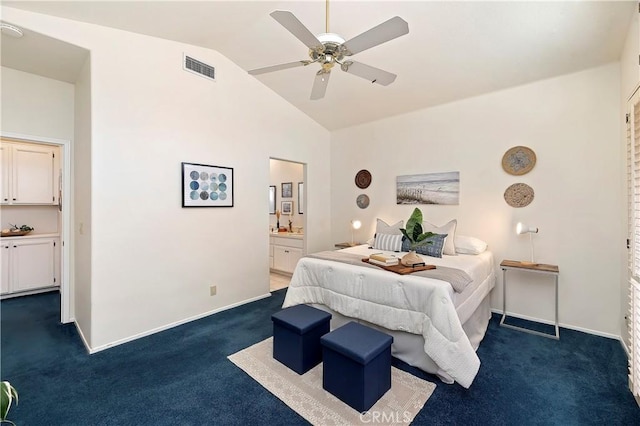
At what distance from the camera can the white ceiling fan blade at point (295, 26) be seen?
1.71 meters

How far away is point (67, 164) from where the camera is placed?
3.36 m

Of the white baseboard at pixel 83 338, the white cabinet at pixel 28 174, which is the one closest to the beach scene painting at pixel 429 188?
the white baseboard at pixel 83 338

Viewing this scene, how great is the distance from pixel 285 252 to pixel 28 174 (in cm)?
420

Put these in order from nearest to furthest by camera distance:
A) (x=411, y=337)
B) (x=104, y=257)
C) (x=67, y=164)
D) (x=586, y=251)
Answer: (x=411, y=337) → (x=104, y=257) → (x=586, y=251) → (x=67, y=164)

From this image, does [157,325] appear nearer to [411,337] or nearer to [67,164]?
[67,164]

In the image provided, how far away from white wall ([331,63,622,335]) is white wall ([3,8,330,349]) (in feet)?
8.45

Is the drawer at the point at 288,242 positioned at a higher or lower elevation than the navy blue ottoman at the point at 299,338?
higher

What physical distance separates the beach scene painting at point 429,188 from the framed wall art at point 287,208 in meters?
2.52

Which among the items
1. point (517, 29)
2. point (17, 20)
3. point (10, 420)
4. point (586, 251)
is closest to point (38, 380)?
point (10, 420)

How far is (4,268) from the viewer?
13.8 feet

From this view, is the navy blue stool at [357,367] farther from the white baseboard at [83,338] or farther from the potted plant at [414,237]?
the white baseboard at [83,338]

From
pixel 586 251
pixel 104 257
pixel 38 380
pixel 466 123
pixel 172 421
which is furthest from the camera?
pixel 466 123

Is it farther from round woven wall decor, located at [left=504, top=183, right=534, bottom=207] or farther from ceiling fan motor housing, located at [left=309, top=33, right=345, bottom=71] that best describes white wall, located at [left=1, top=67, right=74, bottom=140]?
round woven wall decor, located at [left=504, top=183, right=534, bottom=207]

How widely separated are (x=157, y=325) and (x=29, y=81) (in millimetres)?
3033
